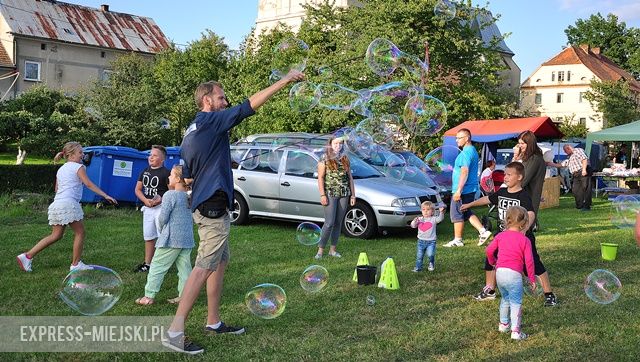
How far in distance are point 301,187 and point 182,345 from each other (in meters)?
7.00

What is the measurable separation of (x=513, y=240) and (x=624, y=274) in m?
3.42

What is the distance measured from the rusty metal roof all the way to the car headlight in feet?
145

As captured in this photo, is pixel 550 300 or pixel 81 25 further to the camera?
pixel 81 25

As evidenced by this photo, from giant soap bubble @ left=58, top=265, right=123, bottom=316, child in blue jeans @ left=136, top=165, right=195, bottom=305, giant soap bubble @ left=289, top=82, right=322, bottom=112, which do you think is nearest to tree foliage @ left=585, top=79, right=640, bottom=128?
giant soap bubble @ left=289, top=82, right=322, bottom=112

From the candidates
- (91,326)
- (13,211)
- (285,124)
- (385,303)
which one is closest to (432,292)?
(385,303)

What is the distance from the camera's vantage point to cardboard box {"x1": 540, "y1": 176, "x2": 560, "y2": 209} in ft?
57.1

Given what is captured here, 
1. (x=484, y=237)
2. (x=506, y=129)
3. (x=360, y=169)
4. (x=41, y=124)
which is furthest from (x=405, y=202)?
(x=41, y=124)

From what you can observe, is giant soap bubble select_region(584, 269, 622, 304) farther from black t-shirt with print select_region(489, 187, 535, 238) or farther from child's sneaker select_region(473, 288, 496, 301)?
child's sneaker select_region(473, 288, 496, 301)

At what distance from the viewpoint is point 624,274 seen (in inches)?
306

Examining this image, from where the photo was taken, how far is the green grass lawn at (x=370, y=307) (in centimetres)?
477

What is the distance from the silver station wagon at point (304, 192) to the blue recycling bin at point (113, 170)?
346 centimetres

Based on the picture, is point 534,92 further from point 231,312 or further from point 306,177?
point 231,312

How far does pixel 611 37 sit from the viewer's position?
239 ft

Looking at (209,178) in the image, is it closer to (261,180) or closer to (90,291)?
(90,291)
